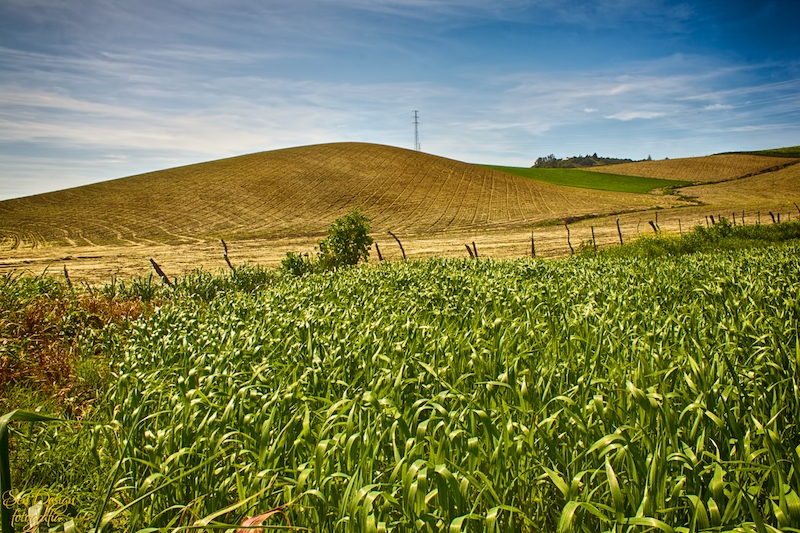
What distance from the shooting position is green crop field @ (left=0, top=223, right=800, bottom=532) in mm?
2229

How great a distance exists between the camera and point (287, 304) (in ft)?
23.6

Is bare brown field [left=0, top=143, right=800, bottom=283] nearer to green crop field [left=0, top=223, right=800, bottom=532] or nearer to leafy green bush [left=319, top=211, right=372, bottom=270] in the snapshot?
leafy green bush [left=319, top=211, right=372, bottom=270]

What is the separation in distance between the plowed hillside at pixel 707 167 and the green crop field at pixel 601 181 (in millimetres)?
4290

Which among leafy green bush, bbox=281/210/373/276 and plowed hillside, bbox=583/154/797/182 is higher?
plowed hillside, bbox=583/154/797/182

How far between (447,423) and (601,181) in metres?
76.9

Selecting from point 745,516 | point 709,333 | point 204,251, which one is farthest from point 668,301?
point 204,251

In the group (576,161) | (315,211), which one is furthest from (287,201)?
(576,161)

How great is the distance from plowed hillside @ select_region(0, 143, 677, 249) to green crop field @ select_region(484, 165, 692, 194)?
14.4 metres

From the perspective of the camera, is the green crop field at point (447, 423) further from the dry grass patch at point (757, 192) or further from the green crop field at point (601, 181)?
the green crop field at point (601, 181)

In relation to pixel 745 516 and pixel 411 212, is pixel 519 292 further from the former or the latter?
pixel 411 212

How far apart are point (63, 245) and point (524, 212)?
3321 cm

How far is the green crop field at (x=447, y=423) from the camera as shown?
7.31ft

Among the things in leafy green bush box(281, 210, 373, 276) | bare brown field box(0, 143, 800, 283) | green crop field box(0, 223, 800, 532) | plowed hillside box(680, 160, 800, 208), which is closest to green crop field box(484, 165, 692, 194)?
plowed hillside box(680, 160, 800, 208)

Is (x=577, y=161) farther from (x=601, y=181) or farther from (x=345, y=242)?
(x=345, y=242)
